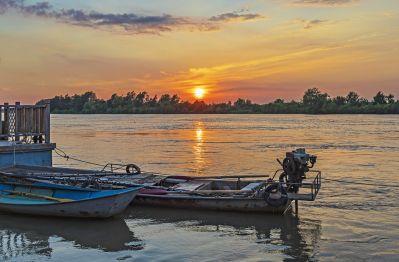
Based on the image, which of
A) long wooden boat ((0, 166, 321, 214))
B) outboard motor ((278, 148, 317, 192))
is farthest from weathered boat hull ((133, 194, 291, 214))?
outboard motor ((278, 148, 317, 192))

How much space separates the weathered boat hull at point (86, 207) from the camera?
43.9 feet

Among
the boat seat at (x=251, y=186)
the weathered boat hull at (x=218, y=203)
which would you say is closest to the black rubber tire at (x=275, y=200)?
the weathered boat hull at (x=218, y=203)

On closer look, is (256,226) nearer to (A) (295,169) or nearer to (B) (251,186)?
(A) (295,169)

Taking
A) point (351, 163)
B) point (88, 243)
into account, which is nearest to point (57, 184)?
point (88, 243)

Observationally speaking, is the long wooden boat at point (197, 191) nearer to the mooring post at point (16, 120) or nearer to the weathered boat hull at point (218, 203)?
the weathered boat hull at point (218, 203)

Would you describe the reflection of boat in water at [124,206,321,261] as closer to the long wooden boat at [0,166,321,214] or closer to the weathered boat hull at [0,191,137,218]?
the long wooden boat at [0,166,321,214]

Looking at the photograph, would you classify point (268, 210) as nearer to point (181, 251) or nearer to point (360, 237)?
point (360, 237)

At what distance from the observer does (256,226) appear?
536 inches

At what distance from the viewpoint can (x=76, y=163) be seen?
30828 mm

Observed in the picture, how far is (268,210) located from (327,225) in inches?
66.7

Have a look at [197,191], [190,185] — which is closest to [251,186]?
[197,191]

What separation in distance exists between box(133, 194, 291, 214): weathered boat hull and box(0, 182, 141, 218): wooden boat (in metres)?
1.54

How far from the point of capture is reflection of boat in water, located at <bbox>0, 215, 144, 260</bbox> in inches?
457

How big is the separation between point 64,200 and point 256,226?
17.3 ft
